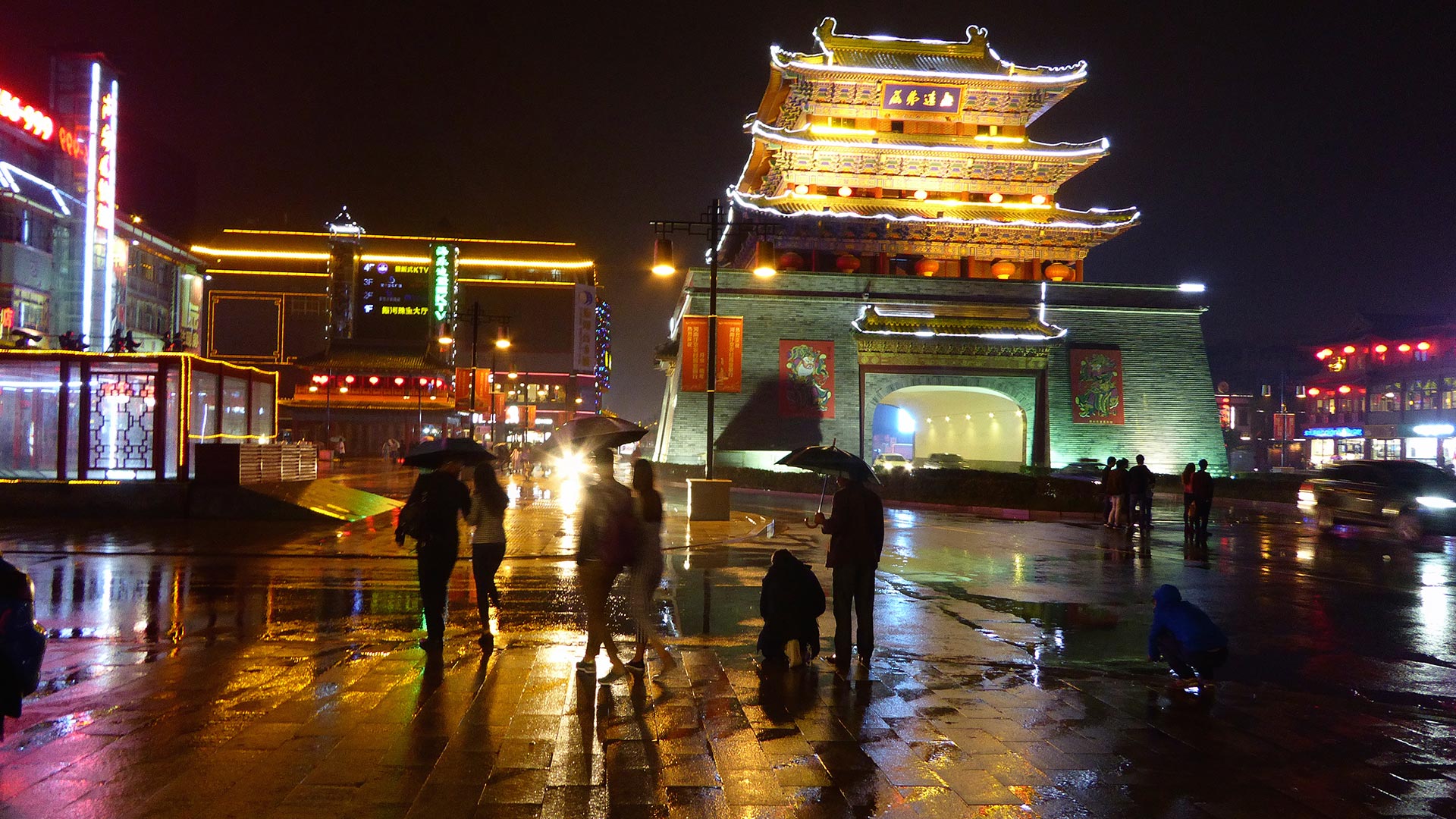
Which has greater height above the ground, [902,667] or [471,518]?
[471,518]

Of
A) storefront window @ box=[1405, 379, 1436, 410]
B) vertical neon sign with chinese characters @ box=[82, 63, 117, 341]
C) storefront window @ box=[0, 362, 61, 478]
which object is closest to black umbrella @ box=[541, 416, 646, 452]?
storefront window @ box=[0, 362, 61, 478]

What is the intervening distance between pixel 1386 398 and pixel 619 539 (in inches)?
3147

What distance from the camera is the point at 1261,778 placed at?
527 cm

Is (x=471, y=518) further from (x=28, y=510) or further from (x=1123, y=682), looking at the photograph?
(x=28, y=510)

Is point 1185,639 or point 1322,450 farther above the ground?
point 1322,450

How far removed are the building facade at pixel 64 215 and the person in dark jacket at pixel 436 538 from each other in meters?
18.5

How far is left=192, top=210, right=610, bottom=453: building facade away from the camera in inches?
2453

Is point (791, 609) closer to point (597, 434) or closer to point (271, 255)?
point (597, 434)

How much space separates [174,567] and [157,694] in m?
8.06

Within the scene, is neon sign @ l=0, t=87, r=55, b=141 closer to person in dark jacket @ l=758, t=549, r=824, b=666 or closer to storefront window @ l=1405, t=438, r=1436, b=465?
person in dark jacket @ l=758, t=549, r=824, b=666

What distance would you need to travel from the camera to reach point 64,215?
31.8 meters

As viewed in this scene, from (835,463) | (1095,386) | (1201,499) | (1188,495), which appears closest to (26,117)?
(835,463)

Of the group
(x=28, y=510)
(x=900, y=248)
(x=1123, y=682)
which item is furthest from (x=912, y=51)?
(x=1123, y=682)

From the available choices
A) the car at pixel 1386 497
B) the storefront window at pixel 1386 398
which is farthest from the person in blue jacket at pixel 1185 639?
the storefront window at pixel 1386 398
